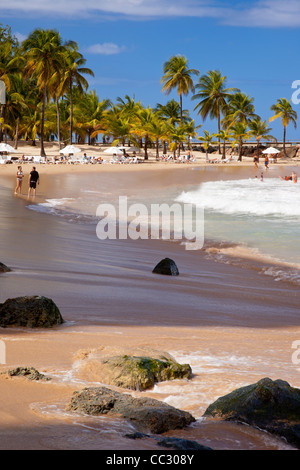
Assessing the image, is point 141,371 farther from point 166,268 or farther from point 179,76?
point 179,76

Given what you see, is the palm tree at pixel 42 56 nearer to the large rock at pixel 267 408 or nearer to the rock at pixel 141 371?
the rock at pixel 141 371

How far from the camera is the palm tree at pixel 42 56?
5091 cm

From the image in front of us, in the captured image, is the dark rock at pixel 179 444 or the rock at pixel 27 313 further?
the rock at pixel 27 313

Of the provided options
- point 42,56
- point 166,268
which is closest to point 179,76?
point 42,56

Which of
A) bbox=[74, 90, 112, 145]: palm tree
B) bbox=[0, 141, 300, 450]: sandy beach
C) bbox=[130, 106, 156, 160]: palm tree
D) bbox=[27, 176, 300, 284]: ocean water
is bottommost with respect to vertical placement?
bbox=[0, 141, 300, 450]: sandy beach

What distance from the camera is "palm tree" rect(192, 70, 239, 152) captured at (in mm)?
72125

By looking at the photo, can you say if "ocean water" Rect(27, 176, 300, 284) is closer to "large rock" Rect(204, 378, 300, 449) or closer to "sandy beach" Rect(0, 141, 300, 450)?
"sandy beach" Rect(0, 141, 300, 450)

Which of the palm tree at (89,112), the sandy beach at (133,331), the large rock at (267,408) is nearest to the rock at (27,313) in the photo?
the sandy beach at (133,331)

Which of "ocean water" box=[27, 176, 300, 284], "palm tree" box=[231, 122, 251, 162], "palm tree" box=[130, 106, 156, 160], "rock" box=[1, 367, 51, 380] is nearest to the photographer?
"rock" box=[1, 367, 51, 380]

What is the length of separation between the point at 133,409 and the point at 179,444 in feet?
1.40

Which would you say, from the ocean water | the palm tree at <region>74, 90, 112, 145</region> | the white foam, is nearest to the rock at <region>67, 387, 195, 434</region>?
the ocean water

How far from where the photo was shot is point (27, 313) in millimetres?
4336

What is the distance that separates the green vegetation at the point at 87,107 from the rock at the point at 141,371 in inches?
1943

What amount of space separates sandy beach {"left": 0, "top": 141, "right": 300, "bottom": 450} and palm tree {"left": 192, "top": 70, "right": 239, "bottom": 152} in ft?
213
